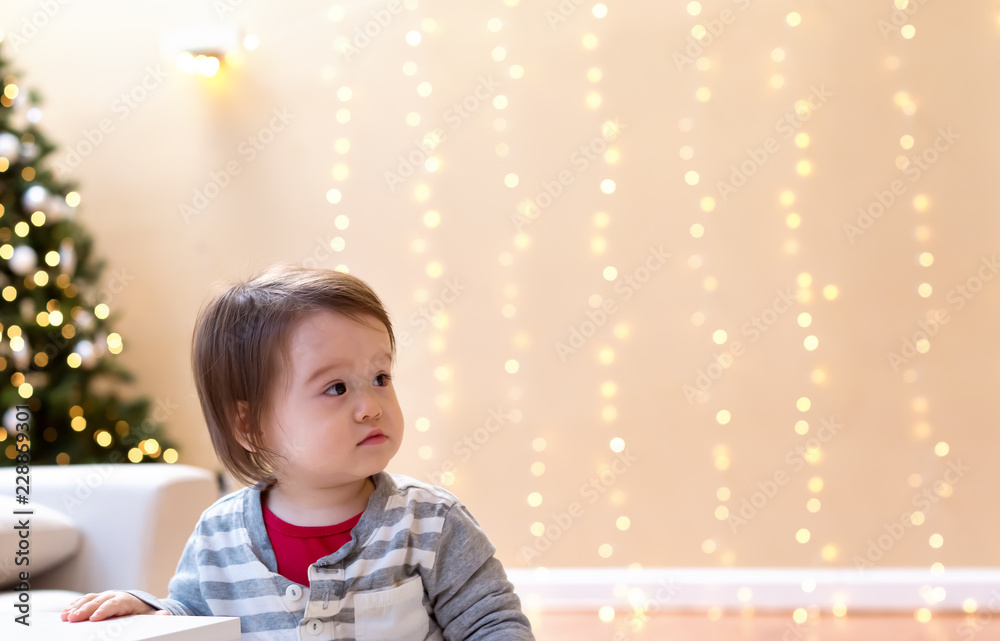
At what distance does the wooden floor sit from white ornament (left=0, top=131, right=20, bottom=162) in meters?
2.17

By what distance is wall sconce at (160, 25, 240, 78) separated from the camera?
2.94 metres

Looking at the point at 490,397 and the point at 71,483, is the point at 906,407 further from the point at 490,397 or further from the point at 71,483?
the point at 71,483

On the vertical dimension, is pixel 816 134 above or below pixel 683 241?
above

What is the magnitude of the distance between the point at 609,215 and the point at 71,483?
181cm

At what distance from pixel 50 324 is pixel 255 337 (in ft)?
6.59

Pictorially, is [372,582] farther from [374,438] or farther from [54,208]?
[54,208]

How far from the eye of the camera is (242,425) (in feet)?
3.44

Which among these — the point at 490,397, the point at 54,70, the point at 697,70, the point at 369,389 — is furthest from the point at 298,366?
the point at 54,70

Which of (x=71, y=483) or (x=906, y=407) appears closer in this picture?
(x=71, y=483)

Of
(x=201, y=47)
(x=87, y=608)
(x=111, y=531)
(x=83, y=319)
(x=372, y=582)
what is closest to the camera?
(x=87, y=608)

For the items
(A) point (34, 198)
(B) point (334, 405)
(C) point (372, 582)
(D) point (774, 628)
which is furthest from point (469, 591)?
(A) point (34, 198)

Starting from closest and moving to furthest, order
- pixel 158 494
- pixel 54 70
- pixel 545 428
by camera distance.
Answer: pixel 158 494, pixel 545 428, pixel 54 70

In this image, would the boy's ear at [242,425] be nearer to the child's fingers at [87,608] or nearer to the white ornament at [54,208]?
the child's fingers at [87,608]

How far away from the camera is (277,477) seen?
3.50 ft
